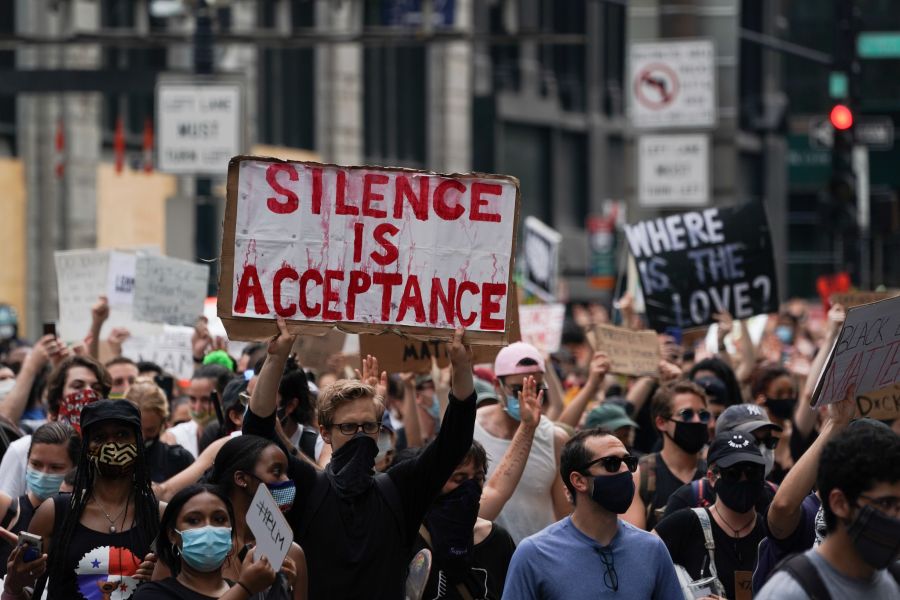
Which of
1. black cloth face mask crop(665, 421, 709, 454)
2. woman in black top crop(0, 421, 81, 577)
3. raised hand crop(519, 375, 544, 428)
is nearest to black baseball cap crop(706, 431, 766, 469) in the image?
raised hand crop(519, 375, 544, 428)

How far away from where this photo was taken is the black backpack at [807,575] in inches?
174

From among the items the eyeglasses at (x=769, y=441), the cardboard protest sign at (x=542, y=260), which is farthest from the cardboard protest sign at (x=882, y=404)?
the cardboard protest sign at (x=542, y=260)

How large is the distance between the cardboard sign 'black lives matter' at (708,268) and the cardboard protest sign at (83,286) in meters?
3.60

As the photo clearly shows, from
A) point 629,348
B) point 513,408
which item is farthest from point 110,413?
point 629,348

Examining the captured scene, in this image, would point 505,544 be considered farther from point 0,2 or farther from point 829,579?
point 0,2

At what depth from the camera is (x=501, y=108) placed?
42156 millimetres

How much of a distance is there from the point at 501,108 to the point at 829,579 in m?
38.0

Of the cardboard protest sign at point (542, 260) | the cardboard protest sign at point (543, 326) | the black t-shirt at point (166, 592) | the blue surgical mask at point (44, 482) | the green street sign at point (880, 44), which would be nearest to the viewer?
the black t-shirt at point (166, 592)

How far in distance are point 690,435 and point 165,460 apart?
2255 millimetres

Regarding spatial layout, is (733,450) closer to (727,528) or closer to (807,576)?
(727,528)

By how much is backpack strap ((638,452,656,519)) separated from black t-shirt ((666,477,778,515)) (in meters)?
0.72

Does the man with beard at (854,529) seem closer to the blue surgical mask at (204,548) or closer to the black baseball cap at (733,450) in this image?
the blue surgical mask at (204,548)

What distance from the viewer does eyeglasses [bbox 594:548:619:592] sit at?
578cm

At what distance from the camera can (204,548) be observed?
18.2 ft
